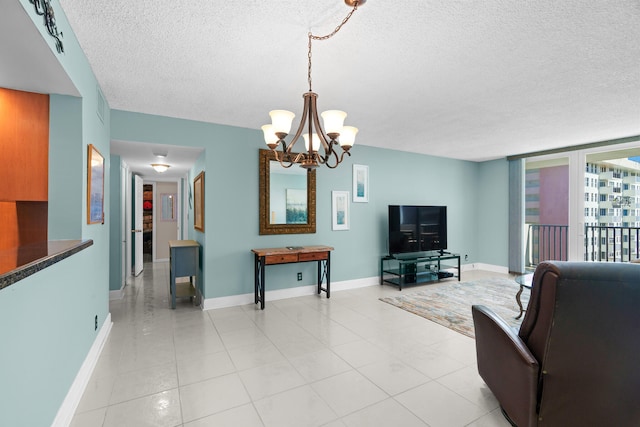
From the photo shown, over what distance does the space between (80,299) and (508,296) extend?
5190 mm

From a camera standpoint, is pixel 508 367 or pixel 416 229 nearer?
pixel 508 367

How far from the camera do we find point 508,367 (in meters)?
1.71

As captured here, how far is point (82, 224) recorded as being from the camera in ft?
7.55

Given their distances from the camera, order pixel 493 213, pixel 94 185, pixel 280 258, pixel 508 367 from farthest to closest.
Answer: pixel 493 213 → pixel 280 258 → pixel 94 185 → pixel 508 367

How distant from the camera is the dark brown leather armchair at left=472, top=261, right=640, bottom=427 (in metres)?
1.36

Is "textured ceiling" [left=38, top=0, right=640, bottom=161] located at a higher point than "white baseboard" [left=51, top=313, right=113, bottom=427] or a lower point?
higher

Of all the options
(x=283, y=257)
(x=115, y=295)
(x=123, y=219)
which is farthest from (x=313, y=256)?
(x=123, y=219)

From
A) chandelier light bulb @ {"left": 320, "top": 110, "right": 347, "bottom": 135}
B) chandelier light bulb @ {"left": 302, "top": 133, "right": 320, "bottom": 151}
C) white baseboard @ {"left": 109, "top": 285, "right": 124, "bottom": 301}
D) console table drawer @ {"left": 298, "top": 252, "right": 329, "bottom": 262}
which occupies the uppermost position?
chandelier light bulb @ {"left": 320, "top": 110, "right": 347, "bottom": 135}

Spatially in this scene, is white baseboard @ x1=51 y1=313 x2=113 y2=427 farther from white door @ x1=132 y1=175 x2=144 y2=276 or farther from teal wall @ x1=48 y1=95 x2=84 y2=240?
white door @ x1=132 y1=175 x2=144 y2=276

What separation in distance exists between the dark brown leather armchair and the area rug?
1667 millimetres

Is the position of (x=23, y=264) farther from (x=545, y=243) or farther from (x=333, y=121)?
(x=545, y=243)

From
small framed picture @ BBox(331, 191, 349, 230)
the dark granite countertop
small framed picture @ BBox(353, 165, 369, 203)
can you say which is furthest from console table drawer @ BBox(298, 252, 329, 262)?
the dark granite countertop

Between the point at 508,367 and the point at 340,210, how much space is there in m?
3.52

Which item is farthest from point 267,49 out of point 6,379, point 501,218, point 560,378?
point 501,218
